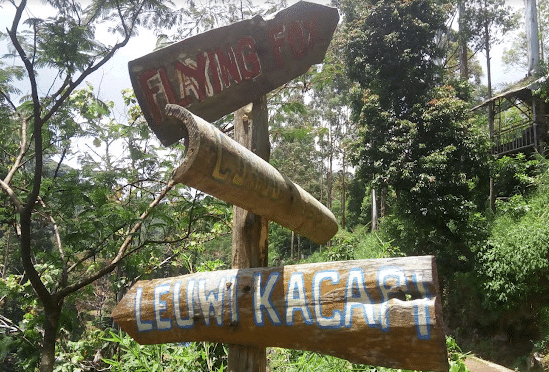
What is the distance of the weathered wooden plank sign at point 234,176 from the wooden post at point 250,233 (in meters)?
0.25

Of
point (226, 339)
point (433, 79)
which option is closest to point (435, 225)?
point (433, 79)

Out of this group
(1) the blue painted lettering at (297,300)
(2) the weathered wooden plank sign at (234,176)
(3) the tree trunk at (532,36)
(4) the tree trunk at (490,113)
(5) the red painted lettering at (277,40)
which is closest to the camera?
(2) the weathered wooden plank sign at (234,176)

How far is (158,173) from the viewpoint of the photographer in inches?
173

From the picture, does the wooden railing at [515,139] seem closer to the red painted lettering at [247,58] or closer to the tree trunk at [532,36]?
the tree trunk at [532,36]

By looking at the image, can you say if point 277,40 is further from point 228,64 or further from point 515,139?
point 515,139

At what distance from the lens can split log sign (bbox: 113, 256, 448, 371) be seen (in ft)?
4.45

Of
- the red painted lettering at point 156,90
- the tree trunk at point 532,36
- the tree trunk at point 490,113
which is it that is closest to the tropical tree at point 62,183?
the red painted lettering at point 156,90

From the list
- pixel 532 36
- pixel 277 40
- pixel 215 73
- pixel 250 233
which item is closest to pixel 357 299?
pixel 250 233

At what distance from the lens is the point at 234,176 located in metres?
1.45

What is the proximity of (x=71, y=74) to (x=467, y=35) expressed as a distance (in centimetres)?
1552

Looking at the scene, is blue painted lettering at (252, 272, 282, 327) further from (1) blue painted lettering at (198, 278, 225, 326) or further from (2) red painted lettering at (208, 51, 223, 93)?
(2) red painted lettering at (208, 51, 223, 93)

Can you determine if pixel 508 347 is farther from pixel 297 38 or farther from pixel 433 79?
pixel 297 38

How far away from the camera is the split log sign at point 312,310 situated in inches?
53.4

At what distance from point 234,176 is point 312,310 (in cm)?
60
